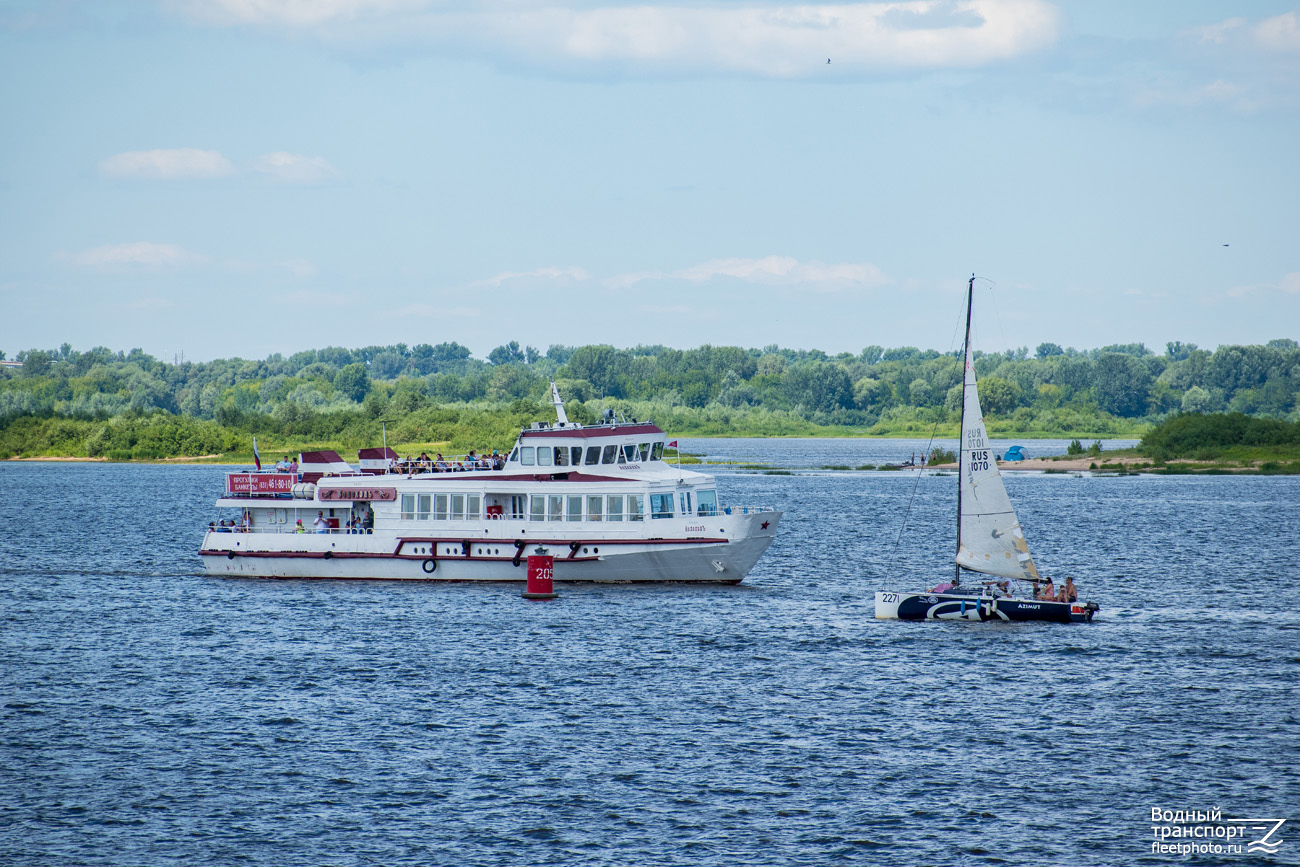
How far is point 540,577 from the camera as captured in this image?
6322cm

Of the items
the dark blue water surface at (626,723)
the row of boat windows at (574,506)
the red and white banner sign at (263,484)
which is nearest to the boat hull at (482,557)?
the dark blue water surface at (626,723)

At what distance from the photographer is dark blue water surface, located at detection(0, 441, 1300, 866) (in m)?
32.6

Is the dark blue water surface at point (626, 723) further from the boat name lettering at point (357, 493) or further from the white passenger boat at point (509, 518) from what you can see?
the boat name lettering at point (357, 493)

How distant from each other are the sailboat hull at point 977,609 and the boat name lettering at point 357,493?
2530 cm

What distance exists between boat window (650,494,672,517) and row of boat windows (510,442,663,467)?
9.49ft

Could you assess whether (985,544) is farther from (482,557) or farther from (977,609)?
(482,557)

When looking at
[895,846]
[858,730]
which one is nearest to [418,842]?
Answer: [895,846]

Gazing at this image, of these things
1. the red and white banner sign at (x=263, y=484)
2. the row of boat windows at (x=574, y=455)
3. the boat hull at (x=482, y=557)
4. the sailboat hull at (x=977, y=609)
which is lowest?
the sailboat hull at (x=977, y=609)

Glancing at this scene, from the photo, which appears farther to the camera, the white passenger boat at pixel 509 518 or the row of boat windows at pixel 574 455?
the row of boat windows at pixel 574 455

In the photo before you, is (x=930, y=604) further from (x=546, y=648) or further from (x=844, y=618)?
(x=546, y=648)

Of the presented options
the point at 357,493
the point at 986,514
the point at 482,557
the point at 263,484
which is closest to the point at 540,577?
the point at 482,557

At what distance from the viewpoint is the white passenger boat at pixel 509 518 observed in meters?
64.1

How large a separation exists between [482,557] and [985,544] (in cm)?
2464

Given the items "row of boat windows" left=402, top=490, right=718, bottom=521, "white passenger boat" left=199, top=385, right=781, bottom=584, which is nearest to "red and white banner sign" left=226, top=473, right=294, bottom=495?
"white passenger boat" left=199, top=385, right=781, bottom=584
